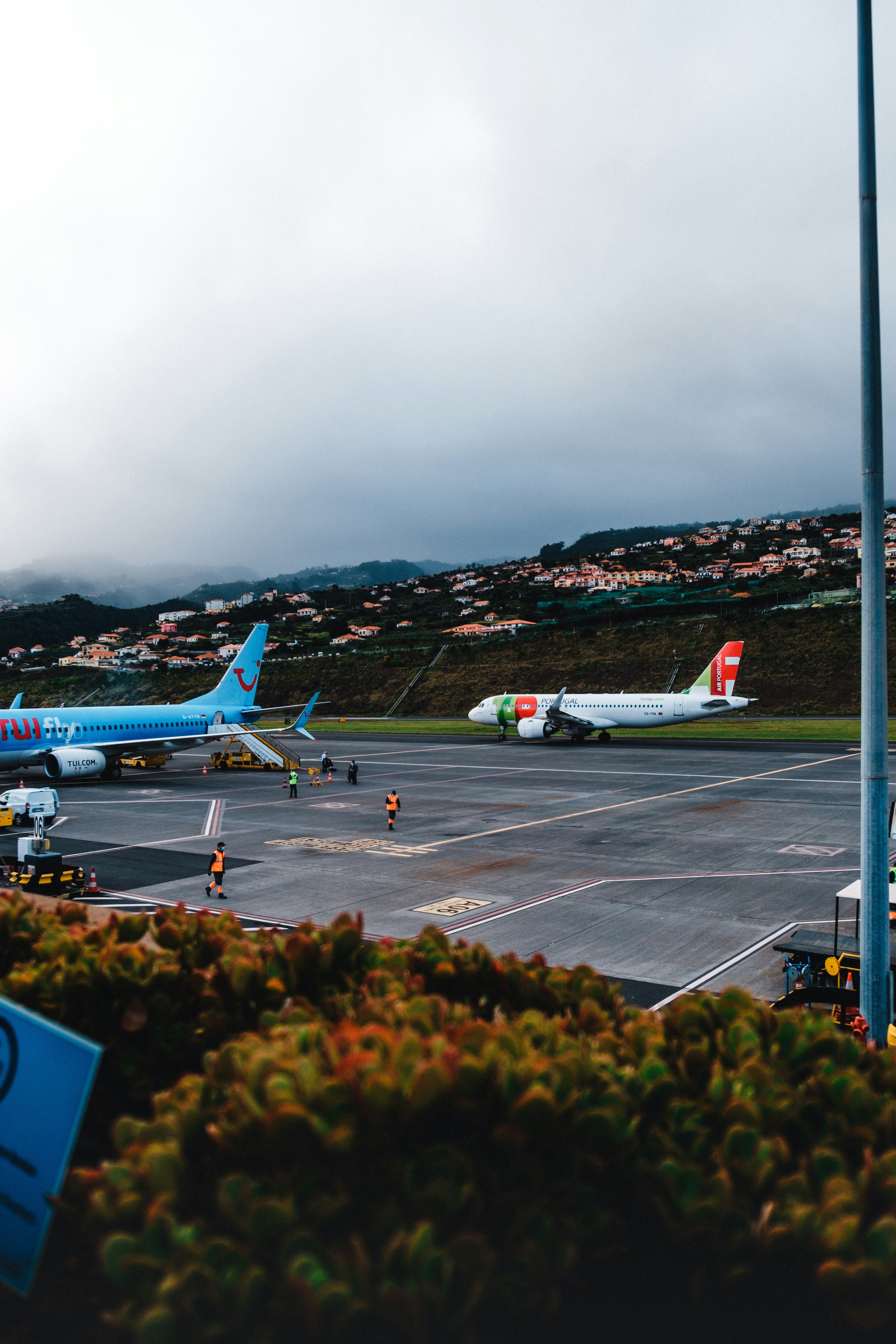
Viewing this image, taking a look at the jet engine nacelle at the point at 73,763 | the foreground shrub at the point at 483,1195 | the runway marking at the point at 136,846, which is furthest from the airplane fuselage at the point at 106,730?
the foreground shrub at the point at 483,1195

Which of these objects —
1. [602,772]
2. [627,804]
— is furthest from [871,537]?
[602,772]

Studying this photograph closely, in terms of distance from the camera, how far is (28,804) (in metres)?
27.0

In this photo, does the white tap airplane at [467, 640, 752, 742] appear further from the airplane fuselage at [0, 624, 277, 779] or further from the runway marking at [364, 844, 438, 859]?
the runway marking at [364, 844, 438, 859]

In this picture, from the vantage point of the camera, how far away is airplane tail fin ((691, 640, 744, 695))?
178 feet

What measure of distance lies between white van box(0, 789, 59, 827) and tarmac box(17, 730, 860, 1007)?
3.10 ft

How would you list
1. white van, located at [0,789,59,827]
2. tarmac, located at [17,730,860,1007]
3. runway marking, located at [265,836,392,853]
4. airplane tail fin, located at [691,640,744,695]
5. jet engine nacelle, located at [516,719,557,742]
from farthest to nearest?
jet engine nacelle, located at [516,719,557,742] → airplane tail fin, located at [691,640,744,695] → white van, located at [0,789,59,827] → runway marking, located at [265,836,392,853] → tarmac, located at [17,730,860,1007]

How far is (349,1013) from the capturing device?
4.48m

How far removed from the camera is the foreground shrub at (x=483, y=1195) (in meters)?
2.97

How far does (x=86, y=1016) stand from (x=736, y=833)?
76.5ft

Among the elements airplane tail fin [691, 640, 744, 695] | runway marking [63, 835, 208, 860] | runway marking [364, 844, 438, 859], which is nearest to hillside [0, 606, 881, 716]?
airplane tail fin [691, 640, 744, 695]

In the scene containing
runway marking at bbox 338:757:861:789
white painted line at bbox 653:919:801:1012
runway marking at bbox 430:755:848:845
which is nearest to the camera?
white painted line at bbox 653:919:801:1012

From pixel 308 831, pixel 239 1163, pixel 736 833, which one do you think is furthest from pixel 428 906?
pixel 239 1163

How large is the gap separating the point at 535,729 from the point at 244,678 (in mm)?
20715

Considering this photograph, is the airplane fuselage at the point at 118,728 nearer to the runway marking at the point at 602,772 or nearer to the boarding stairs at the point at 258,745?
the boarding stairs at the point at 258,745
